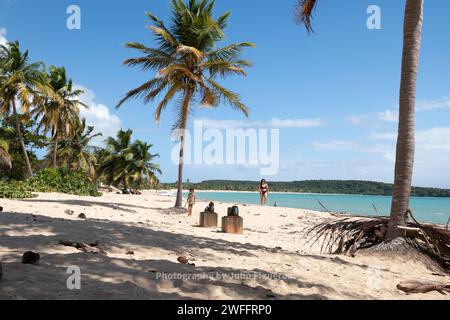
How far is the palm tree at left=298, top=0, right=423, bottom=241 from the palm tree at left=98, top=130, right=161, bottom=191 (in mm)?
36711

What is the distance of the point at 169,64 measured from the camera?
1830 centimetres

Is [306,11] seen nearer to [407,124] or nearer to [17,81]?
[407,124]

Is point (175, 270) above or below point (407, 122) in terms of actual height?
below

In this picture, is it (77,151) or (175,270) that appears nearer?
(175,270)

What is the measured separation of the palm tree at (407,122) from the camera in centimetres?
797

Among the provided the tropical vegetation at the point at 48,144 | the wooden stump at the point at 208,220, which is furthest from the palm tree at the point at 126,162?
the wooden stump at the point at 208,220

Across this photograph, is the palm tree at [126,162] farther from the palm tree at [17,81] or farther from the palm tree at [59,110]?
the palm tree at [17,81]

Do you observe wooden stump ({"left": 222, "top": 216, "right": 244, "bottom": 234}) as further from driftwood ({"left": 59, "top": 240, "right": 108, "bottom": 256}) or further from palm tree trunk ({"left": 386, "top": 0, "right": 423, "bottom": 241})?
driftwood ({"left": 59, "top": 240, "right": 108, "bottom": 256})

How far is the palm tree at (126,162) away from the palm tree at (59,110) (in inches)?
347

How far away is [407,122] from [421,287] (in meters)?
3.95

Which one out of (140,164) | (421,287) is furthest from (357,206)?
(421,287)

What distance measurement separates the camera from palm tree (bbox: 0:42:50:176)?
26.2 metres

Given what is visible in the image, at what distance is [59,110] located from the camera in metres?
32.2
